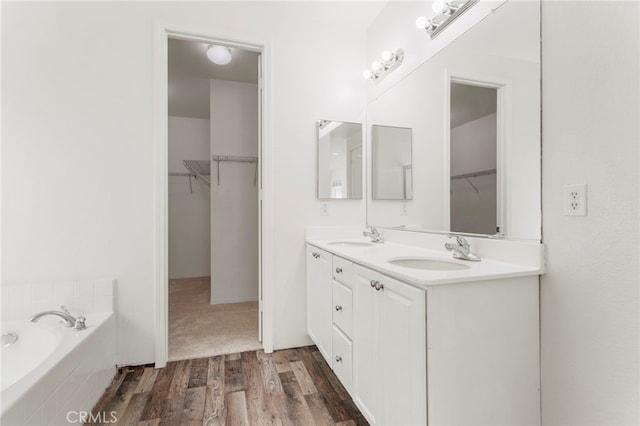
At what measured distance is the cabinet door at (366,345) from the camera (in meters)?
1.25

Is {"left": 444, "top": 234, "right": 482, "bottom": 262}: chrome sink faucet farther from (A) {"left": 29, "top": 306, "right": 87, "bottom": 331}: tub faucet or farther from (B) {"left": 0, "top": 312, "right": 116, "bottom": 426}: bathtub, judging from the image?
(A) {"left": 29, "top": 306, "right": 87, "bottom": 331}: tub faucet

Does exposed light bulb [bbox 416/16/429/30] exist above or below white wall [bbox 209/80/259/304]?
above

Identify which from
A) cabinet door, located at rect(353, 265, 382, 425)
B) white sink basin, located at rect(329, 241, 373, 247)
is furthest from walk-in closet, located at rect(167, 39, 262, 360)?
cabinet door, located at rect(353, 265, 382, 425)

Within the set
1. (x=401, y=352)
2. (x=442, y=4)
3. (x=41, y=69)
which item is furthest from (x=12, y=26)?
(x=401, y=352)

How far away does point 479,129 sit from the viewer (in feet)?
4.85

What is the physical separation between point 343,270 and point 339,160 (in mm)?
1080

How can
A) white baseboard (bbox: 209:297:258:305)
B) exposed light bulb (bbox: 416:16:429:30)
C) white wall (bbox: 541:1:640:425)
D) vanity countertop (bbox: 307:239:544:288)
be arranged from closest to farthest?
white wall (bbox: 541:1:640:425) < vanity countertop (bbox: 307:239:544:288) < exposed light bulb (bbox: 416:16:429:30) < white baseboard (bbox: 209:297:258:305)

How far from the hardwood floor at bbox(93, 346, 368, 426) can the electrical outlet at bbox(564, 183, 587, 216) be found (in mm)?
1315

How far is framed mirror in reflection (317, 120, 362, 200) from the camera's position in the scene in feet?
7.64

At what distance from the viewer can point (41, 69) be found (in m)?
1.82

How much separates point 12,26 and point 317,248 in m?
2.34

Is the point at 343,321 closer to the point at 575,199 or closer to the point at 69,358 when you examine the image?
the point at 575,199

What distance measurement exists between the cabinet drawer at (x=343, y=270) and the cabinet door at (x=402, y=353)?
310 millimetres

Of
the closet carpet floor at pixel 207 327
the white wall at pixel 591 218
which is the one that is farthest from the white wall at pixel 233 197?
the white wall at pixel 591 218
